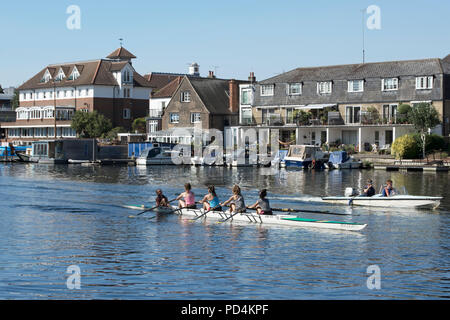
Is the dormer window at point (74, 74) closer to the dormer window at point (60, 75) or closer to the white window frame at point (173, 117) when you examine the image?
the dormer window at point (60, 75)

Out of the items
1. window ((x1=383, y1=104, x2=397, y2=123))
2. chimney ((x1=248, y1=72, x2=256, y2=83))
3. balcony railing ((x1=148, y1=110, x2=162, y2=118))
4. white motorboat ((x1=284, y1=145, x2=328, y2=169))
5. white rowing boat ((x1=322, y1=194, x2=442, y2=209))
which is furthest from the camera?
balcony railing ((x1=148, y1=110, x2=162, y2=118))

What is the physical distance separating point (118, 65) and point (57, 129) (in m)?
15.2

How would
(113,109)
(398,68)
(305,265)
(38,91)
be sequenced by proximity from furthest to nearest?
1. (38,91)
2. (113,109)
3. (398,68)
4. (305,265)

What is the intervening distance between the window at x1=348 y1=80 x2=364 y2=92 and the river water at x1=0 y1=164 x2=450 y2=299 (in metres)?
41.9

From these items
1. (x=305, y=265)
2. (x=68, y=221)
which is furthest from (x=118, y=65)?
(x=305, y=265)

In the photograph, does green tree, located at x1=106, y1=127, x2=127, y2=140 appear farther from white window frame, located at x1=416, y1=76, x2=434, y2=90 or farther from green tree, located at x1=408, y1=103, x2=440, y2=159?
green tree, located at x1=408, y1=103, x2=440, y2=159

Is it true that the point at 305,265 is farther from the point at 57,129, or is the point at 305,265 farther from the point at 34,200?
the point at 57,129

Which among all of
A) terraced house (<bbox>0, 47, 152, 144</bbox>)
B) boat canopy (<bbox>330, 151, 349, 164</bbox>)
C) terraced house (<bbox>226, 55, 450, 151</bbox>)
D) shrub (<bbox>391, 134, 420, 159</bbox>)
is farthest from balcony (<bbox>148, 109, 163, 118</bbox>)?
shrub (<bbox>391, 134, 420, 159</bbox>)

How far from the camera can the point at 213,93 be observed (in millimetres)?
99500

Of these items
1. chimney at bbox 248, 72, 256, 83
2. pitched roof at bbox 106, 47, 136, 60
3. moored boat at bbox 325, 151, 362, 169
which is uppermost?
pitched roof at bbox 106, 47, 136, 60

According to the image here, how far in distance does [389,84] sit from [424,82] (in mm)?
4502

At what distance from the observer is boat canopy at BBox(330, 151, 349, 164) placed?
245 ft

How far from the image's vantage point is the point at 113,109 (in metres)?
116
